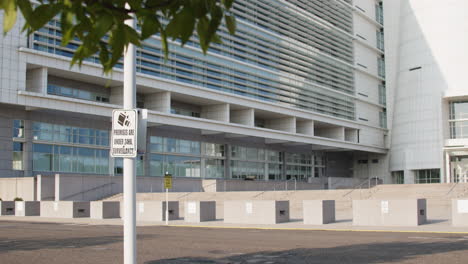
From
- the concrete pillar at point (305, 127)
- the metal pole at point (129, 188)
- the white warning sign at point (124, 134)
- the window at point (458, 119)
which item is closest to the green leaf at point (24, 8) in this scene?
the metal pole at point (129, 188)

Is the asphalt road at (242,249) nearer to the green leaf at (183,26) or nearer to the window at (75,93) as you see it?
the green leaf at (183,26)

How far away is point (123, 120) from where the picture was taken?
7.14 meters

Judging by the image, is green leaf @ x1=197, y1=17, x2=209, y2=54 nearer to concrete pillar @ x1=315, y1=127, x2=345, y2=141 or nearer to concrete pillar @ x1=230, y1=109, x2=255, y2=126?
concrete pillar @ x1=230, y1=109, x2=255, y2=126

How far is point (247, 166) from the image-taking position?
211 feet

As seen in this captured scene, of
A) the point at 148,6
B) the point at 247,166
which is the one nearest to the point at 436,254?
the point at 148,6

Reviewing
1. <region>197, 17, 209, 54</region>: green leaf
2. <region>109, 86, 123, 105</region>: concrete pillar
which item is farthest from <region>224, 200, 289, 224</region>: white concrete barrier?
<region>109, 86, 123, 105</region>: concrete pillar

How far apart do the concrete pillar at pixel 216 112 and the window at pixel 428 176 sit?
31109mm

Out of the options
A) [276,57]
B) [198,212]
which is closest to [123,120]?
[198,212]

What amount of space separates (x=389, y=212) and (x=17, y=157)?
3156 cm

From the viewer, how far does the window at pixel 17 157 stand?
43.3m

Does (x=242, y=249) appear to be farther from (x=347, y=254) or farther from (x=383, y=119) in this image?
(x=383, y=119)

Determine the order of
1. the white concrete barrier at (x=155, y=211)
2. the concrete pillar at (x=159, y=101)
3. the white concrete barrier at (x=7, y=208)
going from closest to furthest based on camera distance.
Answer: the white concrete barrier at (x=155, y=211), the white concrete barrier at (x=7, y=208), the concrete pillar at (x=159, y=101)

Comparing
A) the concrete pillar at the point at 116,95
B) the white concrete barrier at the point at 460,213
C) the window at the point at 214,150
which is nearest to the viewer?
the white concrete barrier at the point at 460,213

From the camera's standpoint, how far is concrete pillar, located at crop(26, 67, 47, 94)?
141ft
